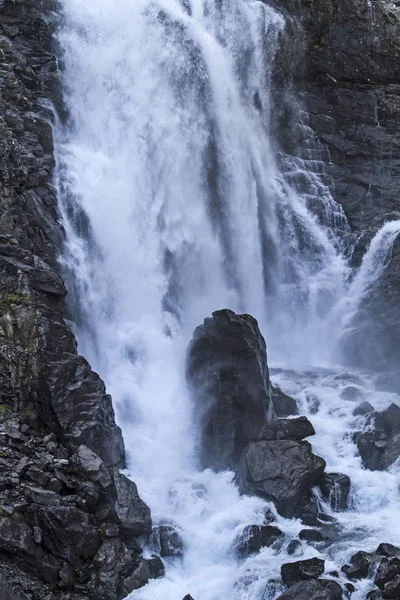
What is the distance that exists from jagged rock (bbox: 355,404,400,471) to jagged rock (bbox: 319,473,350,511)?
1836 millimetres

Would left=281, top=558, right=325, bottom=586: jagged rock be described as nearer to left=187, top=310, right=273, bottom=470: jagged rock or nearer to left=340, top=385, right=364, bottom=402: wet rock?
left=187, top=310, right=273, bottom=470: jagged rock

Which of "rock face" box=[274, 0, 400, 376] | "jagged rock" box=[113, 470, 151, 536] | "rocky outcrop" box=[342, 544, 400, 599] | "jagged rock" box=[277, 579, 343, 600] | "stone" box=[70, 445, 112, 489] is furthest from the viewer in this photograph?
"rock face" box=[274, 0, 400, 376]

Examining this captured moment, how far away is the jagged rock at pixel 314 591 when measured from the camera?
19.1 m

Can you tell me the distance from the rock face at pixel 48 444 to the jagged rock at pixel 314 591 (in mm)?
3898

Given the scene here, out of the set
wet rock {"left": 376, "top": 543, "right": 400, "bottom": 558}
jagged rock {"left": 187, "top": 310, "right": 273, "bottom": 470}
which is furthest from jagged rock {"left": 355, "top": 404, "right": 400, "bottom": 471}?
wet rock {"left": 376, "top": 543, "right": 400, "bottom": 558}

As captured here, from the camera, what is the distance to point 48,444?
71.4ft

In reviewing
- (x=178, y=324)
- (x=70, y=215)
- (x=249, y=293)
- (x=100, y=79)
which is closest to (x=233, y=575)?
(x=178, y=324)

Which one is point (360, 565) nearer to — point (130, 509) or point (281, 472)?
point (281, 472)

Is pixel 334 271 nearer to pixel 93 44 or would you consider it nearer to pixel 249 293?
pixel 249 293

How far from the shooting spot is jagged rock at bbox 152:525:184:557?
2198 cm

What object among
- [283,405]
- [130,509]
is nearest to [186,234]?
[283,405]

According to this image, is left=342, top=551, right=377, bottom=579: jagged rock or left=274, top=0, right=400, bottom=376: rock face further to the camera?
left=274, top=0, right=400, bottom=376: rock face

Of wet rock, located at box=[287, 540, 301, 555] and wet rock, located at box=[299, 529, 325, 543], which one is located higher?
wet rock, located at box=[299, 529, 325, 543]

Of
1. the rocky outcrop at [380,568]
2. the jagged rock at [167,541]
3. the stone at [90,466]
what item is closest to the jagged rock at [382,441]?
the rocky outcrop at [380,568]
